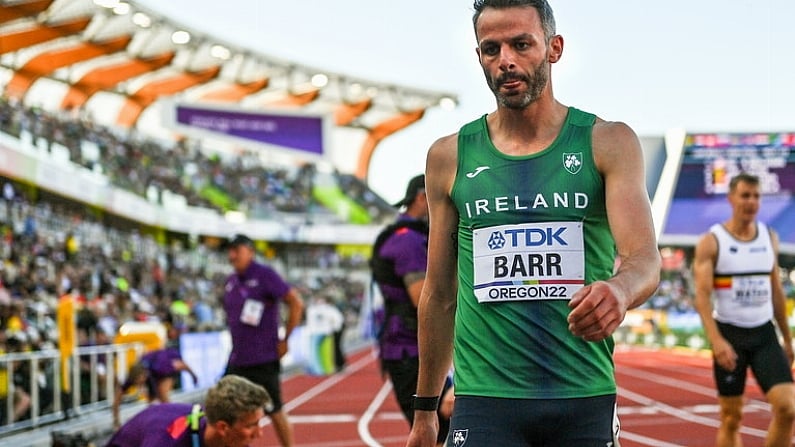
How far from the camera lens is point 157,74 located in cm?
4638

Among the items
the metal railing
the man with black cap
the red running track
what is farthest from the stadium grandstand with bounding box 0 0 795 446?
the man with black cap

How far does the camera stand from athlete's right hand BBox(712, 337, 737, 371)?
7.04 m

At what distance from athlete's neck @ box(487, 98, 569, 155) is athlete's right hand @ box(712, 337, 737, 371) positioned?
429 centimetres

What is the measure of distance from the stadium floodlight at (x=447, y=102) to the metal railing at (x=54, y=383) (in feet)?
141

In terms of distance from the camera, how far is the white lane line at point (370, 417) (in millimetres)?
11773

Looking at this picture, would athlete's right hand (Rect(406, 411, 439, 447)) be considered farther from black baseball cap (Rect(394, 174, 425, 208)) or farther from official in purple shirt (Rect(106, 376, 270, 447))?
black baseball cap (Rect(394, 174, 425, 208))

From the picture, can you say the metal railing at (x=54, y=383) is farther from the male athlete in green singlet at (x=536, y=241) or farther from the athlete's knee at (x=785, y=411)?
the male athlete in green singlet at (x=536, y=241)

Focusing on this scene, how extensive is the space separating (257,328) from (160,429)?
3.67m

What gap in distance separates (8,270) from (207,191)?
28993 millimetres

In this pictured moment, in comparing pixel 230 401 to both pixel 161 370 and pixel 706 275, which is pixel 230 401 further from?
pixel 161 370

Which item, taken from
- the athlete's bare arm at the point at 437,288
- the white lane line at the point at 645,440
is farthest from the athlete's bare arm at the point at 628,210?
the white lane line at the point at 645,440

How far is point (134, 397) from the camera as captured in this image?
14883mm

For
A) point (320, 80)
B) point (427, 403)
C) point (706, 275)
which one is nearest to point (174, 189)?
point (320, 80)

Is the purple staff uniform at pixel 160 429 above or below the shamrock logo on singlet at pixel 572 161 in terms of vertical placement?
below
